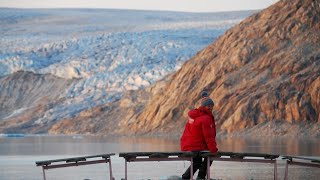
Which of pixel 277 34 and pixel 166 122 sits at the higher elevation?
pixel 277 34

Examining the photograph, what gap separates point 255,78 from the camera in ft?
245

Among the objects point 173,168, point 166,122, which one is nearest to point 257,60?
point 166,122

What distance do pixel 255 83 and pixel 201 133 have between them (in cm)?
5524

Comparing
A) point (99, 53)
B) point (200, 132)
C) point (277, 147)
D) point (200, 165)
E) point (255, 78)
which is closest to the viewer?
Answer: point (200, 132)

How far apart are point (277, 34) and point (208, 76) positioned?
5.64m

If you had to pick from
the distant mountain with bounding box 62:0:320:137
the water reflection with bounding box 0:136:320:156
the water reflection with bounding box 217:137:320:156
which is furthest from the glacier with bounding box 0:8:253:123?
the water reflection with bounding box 217:137:320:156

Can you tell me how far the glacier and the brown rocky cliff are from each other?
31.7ft

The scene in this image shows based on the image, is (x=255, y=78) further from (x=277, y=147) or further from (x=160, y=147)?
(x=277, y=147)

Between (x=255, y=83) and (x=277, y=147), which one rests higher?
(x=255, y=83)

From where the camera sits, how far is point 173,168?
31.4 meters

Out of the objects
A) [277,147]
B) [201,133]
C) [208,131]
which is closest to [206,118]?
[208,131]

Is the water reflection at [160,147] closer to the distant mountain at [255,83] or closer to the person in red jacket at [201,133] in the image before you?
the distant mountain at [255,83]

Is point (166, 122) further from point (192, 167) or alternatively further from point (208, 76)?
point (192, 167)

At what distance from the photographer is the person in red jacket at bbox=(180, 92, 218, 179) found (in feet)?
61.0
